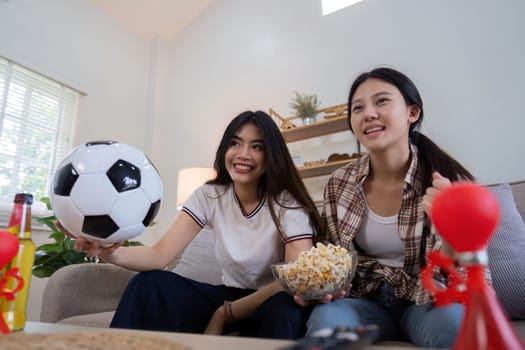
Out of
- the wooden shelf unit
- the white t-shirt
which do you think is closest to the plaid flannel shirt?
the white t-shirt

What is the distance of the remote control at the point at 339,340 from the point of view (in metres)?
0.29

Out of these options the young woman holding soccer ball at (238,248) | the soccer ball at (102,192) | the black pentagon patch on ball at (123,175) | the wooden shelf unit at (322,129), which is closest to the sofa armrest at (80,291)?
the young woman holding soccer ball at (238,248)

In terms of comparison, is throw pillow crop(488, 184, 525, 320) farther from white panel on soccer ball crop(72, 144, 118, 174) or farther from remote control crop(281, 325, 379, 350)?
white panel on soccer ball crop(72, 144, 118, 174)

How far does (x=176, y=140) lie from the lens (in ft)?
10.6

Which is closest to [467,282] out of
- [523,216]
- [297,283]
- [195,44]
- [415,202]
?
[297,283]

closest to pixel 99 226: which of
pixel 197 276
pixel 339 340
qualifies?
pixel 339 340

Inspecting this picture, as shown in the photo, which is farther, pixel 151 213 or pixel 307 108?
pixel 307 108

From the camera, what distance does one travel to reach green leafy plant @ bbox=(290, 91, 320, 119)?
2.30 meters

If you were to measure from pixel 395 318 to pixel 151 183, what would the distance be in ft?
2.23

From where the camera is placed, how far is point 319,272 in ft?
2.20

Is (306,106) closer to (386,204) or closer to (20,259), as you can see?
(386,204)

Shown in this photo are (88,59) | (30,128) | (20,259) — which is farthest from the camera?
(88,59)

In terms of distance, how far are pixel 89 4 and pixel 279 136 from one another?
8.75ft

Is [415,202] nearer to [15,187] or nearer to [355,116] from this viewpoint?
[355,116]
